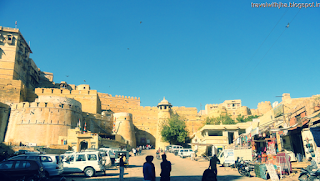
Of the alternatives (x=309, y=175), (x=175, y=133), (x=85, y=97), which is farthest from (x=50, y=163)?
(x=85, y=97)

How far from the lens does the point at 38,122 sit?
32.6 m

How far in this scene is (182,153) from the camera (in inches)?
1015

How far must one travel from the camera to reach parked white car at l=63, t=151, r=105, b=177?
491 inches

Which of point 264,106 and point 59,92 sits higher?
point 59,92

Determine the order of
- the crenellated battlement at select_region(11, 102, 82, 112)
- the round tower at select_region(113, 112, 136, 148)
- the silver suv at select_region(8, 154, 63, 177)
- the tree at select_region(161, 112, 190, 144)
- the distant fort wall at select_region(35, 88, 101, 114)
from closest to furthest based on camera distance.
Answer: the silver suv at select_region(8, 154, 63, 177) < the crenellated battlement at select_region(11, 102, 82, 112) < the tree at select_region(161, 112, 190, 144) < the round tower at select_region(113, 112, 136, 148) < the distant fort wall at select_region(35, 88, 101, 114)

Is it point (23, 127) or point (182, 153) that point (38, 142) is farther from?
point (182, 153)

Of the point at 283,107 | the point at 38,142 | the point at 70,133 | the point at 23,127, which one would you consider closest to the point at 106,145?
the point at 70,133

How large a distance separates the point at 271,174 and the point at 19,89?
3970cm

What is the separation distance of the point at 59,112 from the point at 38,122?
9.82 feet

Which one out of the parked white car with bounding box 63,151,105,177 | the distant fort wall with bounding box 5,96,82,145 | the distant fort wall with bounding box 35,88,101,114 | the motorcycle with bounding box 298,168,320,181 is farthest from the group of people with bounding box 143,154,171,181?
the distant fort wall with bounding box 35,88,101,114

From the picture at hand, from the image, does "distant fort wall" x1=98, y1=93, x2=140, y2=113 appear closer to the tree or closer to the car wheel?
the tree

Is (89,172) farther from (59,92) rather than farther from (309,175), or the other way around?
(59,92)

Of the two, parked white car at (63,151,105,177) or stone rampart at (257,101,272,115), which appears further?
stone rampart at (257,101,272,115)

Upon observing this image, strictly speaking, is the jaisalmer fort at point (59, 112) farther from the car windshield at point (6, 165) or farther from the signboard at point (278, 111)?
the car windshield at point (6, 165)
